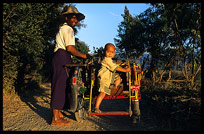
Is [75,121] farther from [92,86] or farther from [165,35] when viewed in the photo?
[165,35]

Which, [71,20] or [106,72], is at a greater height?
[71,20]

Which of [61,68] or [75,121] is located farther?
[75,121]

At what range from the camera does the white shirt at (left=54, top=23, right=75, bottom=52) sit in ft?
13.0

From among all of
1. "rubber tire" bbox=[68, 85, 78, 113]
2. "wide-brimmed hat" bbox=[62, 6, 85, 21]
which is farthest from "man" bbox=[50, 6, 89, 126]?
"rubber tire" bbox=[68, 85, 78, 113]

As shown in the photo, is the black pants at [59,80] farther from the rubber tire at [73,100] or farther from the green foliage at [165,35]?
the green foliage at [165,35]

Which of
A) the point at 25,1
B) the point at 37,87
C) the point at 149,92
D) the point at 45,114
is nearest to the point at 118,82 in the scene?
the point at 149,92

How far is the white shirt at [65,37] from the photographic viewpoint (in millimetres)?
3972

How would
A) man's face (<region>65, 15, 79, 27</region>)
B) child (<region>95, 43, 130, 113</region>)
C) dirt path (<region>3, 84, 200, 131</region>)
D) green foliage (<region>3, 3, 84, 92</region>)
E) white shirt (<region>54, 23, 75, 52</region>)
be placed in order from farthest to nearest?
green foliage (<region>3, 3, 84, 92</region>)
man's face (<region>65, 15, 79, 27</region>)
child (<region>95, 43, 130, 113</region>)
white shirt (<region>54, 23, 75, 52</region>)
dirt path (<region>3, 84, 200, 131</region>)

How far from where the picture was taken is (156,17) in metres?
5.40

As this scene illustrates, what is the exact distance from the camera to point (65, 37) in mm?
3986

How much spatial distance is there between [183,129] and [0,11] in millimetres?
5569

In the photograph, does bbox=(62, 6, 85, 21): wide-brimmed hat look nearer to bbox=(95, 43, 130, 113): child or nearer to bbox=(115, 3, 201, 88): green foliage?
bbox=(95, 43, 130, 113): child

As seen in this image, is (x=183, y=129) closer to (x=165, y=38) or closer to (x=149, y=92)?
(x=149, y=92)

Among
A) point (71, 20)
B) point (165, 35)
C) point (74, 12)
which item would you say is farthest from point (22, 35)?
point (165, 35)
